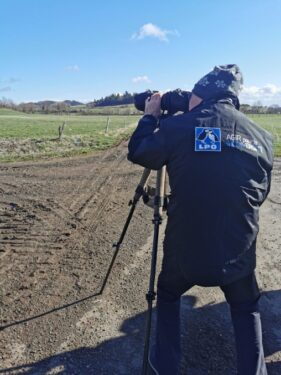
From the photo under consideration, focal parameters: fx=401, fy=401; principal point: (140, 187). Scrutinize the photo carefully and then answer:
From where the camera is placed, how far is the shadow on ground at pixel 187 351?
3.42m

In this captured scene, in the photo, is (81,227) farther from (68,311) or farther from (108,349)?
(108,349)

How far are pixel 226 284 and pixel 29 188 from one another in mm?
7646

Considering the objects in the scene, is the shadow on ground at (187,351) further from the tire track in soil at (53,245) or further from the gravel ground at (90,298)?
the tire track in soil at (53,245)

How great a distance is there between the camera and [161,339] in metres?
3.13

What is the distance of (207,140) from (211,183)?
0.28 metres

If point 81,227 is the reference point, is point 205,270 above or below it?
above

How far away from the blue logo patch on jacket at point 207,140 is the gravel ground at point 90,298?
202 centimetres

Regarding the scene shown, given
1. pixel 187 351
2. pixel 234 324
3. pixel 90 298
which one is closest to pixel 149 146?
pixel 234 324

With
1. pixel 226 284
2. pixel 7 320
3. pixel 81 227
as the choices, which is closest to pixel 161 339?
pixel 226 284

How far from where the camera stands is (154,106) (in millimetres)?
3086

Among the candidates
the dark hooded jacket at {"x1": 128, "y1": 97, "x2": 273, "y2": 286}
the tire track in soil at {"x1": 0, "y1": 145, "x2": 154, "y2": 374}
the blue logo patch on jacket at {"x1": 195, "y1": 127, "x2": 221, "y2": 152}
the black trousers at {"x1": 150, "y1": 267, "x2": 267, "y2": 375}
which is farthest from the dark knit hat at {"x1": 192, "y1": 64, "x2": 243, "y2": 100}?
the tire track in soil at {"x1": 0, "y1": 145, "x2": 154, "y2": 374}

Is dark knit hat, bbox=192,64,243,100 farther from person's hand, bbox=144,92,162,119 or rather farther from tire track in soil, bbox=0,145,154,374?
tire track in soil, bbox=0,145,154,374

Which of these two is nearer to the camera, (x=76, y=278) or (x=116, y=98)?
(x=76, y=278)

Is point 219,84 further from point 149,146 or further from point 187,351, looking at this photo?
point 187,351
